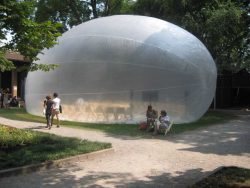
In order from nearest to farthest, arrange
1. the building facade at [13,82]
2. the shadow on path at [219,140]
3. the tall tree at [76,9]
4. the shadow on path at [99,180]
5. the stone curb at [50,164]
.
A: the shadow on path at [99,180] < the stone curb at [50,164] < the shadow on path at [219,140] < the building facade at [13,82] < the tall tree at [76,9]

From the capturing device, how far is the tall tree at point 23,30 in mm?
9844

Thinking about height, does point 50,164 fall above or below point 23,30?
below

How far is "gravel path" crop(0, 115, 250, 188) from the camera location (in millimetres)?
8578

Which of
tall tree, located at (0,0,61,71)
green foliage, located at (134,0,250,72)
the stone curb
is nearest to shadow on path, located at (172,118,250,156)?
the stone curb

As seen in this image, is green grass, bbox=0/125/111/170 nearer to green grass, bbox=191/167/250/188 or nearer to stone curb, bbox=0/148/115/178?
stone curb, bbox=0/148/115/178

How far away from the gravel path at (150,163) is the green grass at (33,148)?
1.66ft

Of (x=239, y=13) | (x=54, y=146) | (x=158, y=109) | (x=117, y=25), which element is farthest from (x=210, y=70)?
(x=54, y=146)

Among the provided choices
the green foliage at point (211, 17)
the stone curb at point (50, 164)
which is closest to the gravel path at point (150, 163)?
the stone curb at point (50, 164)

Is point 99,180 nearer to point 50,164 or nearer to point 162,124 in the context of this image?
point 50,164

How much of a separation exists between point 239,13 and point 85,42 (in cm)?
1184

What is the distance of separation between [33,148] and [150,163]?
318 centimetres

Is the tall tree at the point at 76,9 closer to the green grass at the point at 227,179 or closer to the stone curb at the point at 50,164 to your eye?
the stone curb at the point at 50,164

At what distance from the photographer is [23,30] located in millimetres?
10250

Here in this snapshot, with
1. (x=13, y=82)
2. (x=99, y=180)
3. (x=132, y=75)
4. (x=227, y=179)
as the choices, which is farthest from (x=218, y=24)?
(x=227, y=179)
